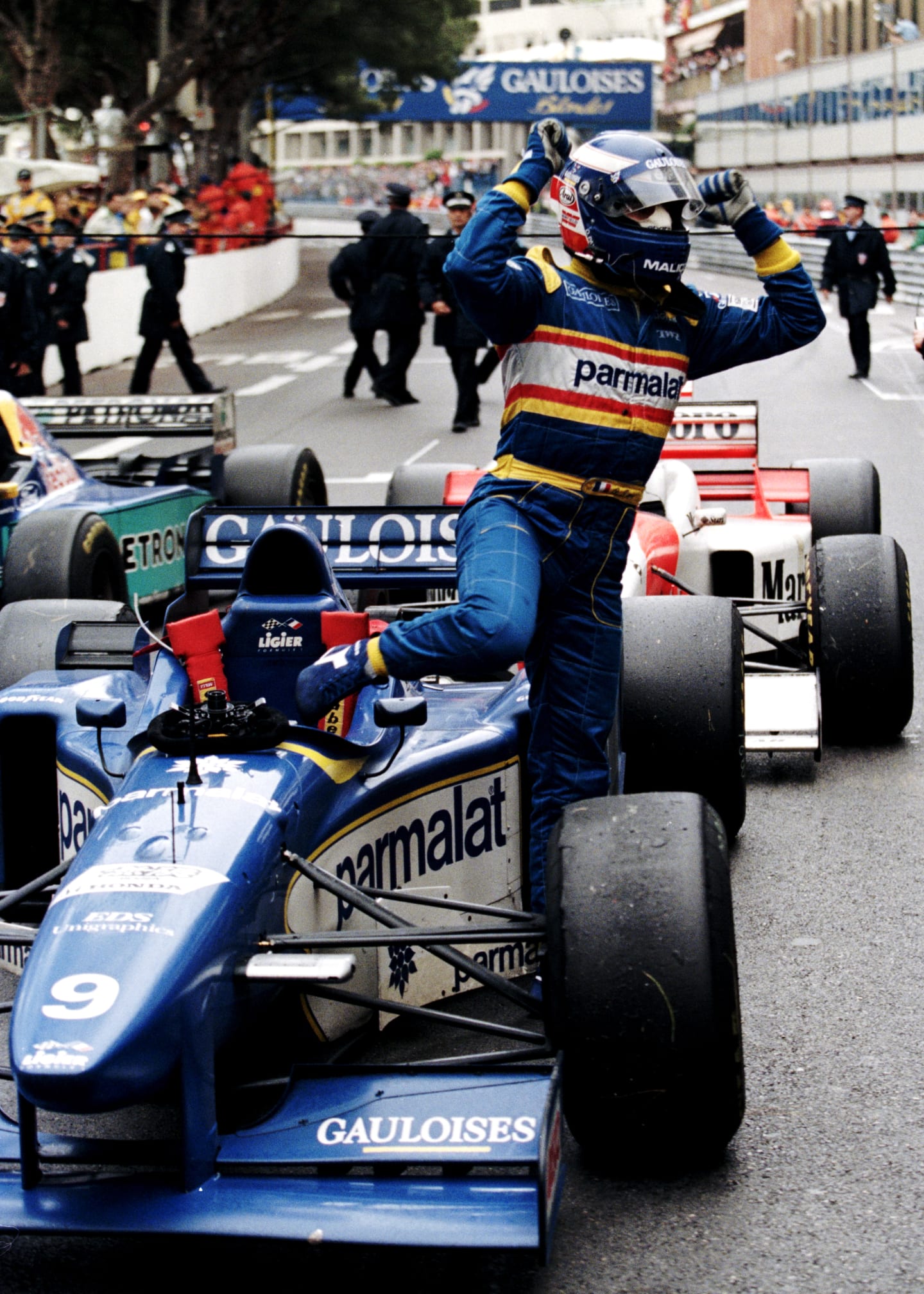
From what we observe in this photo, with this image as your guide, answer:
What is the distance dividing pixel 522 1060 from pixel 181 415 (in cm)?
766

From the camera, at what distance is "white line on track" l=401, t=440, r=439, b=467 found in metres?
16.0

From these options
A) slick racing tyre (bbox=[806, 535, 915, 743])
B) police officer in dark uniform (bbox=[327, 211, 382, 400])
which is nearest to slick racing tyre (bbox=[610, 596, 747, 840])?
slick racing tyre (bbox=[806, 535, 915, 743])

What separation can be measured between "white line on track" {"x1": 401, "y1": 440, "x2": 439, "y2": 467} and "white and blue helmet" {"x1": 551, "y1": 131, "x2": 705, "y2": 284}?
11.1 metres

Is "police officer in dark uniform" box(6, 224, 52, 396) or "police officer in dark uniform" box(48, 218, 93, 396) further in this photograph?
"police officer in dark uniform" box(48, 218, 93, 396)

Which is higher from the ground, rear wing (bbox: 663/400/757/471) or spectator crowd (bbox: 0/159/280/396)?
spectator crowd (bbox: 0/159/280/396)

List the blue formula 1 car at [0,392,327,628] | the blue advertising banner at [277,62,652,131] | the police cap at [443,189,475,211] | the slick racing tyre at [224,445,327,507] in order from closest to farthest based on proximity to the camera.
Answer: the blue formula 1 car at [0,392,327,628] < the slick racing tyre at [224,445,327,507] < the police cap at [443,189,475,211] < the blue advertising banner at [277,62,652,131]

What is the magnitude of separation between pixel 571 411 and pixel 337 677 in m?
0.87

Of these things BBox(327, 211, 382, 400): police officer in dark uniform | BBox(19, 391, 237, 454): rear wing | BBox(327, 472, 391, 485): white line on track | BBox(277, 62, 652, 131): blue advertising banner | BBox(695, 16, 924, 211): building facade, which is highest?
BBox(277, 62, 652, 131): blue advertising banner

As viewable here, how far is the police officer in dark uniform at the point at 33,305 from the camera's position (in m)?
→ 16.6

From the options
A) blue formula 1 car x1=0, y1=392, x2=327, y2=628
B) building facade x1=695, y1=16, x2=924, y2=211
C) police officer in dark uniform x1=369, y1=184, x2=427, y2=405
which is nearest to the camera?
blue formula 1 car x1=0, y1=392, x2=327, y2=628

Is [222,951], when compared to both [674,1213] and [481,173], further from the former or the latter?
[481,173]

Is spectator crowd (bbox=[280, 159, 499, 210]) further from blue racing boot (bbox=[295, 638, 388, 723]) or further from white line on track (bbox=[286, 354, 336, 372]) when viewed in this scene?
blue racing boot (bbox=[295, 638, 388, 723])

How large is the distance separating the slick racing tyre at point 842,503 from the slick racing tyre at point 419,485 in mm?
1602

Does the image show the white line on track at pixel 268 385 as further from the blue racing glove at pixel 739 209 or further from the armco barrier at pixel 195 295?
the blue racing glove at pixel 739 209
